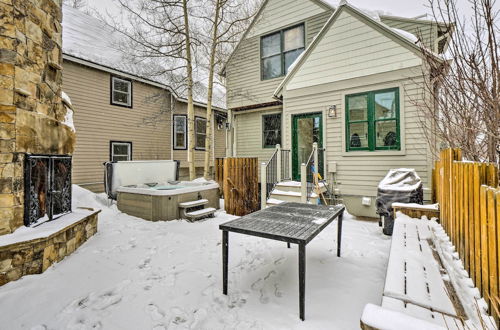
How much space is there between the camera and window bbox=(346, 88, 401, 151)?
5918mm

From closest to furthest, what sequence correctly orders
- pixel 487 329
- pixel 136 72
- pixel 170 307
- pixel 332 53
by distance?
pixel 487 329 → pixel 170 307 → pixel 332 53 → pixel 136 72

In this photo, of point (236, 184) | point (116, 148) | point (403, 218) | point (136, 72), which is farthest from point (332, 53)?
point (116, 148)

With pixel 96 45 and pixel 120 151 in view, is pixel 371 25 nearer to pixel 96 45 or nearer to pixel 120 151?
pixel 120 151

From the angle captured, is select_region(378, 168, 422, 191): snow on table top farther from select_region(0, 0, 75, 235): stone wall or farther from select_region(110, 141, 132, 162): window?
select_region(110, 141, 132, 162): window

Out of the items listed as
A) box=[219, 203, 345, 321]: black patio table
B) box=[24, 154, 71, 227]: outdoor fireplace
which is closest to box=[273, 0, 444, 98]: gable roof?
box=[219, 203, 345, 321]: black patio table

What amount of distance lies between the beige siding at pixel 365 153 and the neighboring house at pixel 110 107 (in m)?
6.27

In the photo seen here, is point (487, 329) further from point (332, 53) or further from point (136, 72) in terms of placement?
point (136, 72)

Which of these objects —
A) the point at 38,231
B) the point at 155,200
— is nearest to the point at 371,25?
the point at 155,200

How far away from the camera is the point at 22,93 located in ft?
10.5

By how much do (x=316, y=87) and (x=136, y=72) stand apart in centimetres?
732

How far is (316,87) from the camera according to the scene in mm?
6895

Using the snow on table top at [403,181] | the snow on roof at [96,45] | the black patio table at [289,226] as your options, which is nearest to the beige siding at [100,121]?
the snow on roof at [96,45]

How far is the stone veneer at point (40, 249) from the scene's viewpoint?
2781mm

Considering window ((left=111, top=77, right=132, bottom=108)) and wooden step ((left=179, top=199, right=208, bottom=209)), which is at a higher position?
window ((left=111, top=77, right=132, bottom=108))
